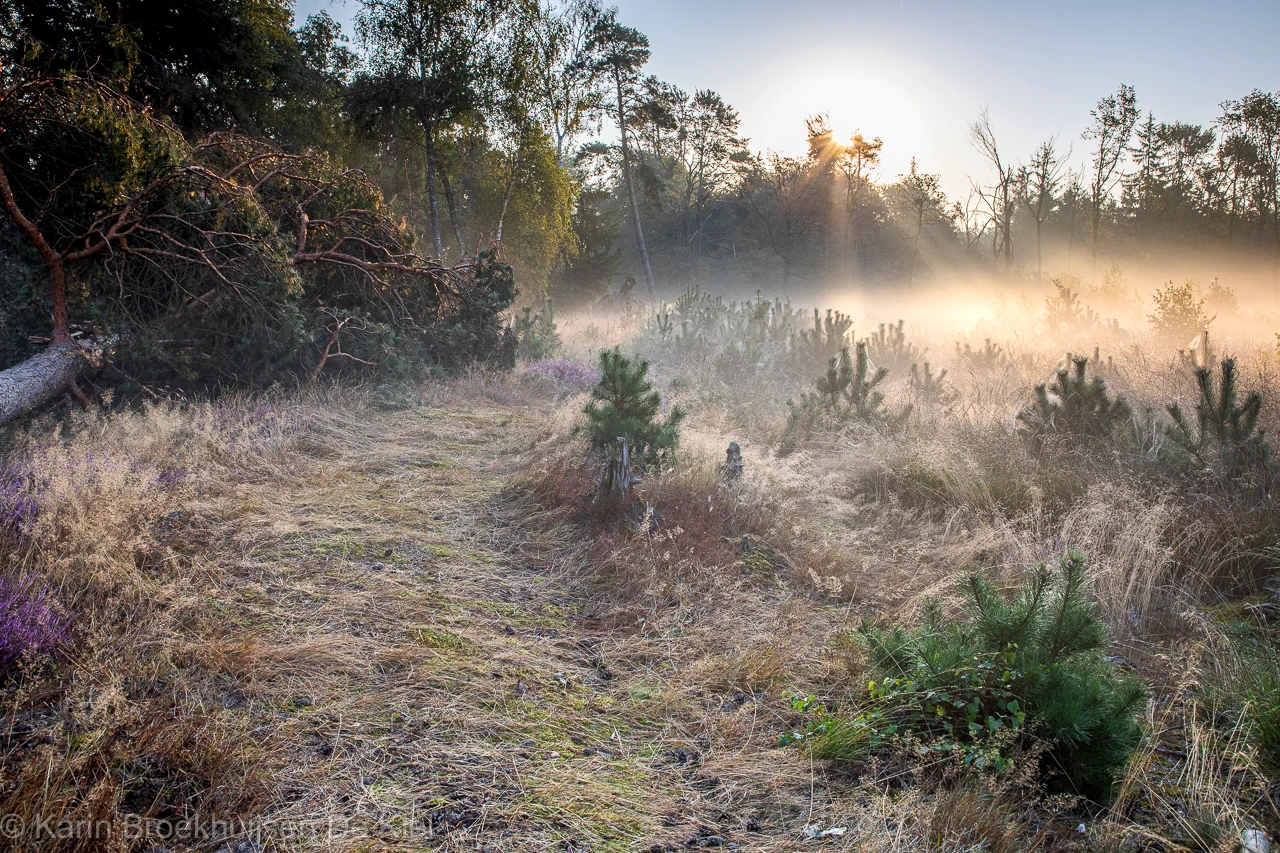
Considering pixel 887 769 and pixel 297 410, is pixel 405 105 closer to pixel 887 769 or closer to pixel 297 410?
pixel 297 410

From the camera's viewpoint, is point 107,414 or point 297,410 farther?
point 297,410

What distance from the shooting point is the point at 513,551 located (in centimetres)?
423

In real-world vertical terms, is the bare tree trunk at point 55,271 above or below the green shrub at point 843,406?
above

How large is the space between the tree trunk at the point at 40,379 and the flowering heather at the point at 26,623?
3.42 metres

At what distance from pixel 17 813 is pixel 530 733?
1419 millimetres

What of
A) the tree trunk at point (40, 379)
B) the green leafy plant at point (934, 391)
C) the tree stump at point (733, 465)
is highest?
the tree trunk at point (40, 379)

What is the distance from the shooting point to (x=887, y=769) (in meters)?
2.18

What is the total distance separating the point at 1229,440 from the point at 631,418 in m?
4.12

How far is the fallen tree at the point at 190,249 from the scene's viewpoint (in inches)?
203

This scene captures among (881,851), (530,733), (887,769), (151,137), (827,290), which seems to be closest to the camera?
(881,851)

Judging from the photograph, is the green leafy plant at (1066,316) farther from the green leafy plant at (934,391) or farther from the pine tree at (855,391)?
the pine tree at (855,391)

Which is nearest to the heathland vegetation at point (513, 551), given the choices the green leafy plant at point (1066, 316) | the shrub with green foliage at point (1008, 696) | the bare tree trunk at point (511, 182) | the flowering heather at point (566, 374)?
the shrub with green foliage at point (1008, 696)

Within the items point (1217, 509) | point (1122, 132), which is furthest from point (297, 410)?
point (1122, 132)

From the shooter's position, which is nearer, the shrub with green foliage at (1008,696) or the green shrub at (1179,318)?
the shrub with green foliage at (1008,696)
